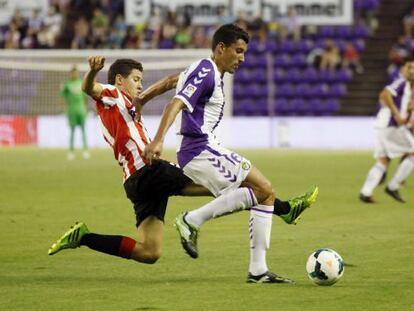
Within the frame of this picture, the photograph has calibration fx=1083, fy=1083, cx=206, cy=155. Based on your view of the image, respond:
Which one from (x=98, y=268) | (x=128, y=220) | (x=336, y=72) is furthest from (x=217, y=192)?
(x=336, y=72)

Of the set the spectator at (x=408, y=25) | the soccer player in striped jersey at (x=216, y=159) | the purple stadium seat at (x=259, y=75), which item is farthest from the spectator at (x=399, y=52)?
the soccer player in striped jersey at (x=216, y=159)

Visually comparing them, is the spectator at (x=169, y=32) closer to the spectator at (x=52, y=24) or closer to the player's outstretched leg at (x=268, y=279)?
the spectator at (x=52, y=24)

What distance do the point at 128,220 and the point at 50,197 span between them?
3090 mm

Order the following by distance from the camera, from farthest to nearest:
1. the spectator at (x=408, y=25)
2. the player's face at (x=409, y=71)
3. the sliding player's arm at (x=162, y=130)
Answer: the spectator at (x=408, y=25)
the player's face at (x=409, y=71)
the sliding player's arm at (x=162, y=130)

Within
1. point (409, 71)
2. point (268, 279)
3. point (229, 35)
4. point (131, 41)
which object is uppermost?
point (229, 35)

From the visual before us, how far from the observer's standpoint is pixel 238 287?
297 inches

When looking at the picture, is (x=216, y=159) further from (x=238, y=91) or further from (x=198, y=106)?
(x=238, y=91)

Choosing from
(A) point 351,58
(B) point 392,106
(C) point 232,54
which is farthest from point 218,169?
(A) point 351,58

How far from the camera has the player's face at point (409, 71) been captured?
49.1 ft

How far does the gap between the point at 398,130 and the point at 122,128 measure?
7897 mm

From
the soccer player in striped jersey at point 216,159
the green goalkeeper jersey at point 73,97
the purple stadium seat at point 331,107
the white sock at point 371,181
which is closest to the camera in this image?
the soccer player in striped jersey at point 216,159

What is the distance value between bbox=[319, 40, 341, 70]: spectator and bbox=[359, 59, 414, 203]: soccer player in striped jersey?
16409 mm

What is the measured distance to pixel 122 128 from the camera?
8.19 metres

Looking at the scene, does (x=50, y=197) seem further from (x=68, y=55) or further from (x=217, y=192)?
(x=68, y=55)
